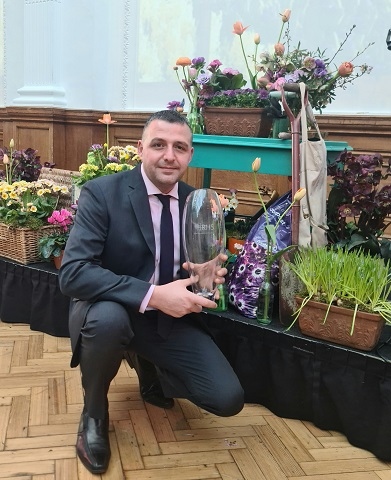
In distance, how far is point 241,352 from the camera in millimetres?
1777

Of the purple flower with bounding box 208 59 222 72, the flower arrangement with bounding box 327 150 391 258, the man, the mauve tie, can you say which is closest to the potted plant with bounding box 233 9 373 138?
the purple flower with bounding box 208 59 222 72

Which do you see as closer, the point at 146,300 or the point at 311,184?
the point at 146,300

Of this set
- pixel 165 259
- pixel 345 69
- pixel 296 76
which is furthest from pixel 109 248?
pixel 345 69

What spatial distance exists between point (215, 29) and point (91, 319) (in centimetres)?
286

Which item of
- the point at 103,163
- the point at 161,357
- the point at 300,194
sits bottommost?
the point at 161,357

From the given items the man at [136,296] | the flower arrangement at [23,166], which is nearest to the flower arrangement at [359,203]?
the man at [136,296]

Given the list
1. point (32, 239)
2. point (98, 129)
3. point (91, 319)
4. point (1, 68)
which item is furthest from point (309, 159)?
point (1, 68)

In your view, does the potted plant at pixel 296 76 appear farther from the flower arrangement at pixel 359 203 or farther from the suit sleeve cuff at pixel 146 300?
the suit sleeve cuff at pixel 146 300

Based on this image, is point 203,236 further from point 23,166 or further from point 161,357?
point 23,166

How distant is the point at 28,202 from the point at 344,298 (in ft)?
5.33

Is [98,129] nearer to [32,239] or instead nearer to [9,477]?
[32,239]

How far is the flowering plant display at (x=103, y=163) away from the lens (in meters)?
2.36

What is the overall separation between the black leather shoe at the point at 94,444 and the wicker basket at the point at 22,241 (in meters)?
1.08

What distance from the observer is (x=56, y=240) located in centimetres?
227
